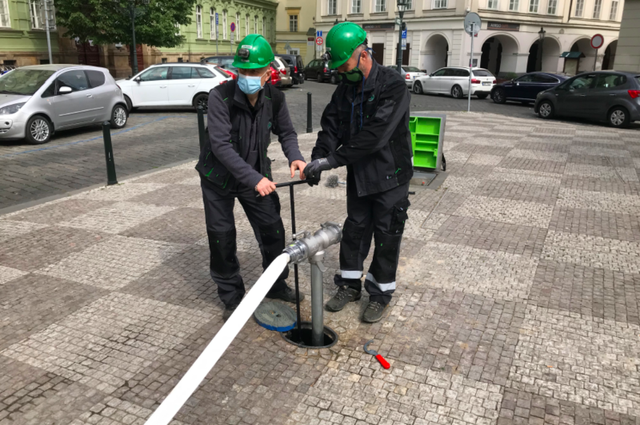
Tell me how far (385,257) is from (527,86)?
1941 cm

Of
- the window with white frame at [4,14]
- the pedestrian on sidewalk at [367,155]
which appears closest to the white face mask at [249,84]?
the pedestrian on sidewalk at [367,155]

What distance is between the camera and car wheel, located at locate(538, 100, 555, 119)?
16641 millimetres

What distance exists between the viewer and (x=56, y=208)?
6.79 metres

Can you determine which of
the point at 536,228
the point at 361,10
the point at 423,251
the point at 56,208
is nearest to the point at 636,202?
the point at 536,228

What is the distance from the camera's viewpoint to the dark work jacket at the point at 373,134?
355 cm

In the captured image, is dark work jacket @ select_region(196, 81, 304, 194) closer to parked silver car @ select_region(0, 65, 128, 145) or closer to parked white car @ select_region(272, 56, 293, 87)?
parked silver car @ select_region(0, 65, 128, 145)

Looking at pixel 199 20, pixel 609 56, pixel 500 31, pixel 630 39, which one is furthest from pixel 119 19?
pixel 609 56

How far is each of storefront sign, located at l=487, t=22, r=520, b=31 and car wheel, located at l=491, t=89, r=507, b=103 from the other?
19.1 m

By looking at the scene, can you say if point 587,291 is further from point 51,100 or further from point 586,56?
point 586,56

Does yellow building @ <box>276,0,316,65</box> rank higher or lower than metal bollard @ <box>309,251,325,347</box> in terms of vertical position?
higher

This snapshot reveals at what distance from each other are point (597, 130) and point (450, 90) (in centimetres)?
1156

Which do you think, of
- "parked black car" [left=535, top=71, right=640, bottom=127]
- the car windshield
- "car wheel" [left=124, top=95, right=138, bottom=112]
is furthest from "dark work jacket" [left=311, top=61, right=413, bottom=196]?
"car wheel" [left=124, top=95, right=138, bottom=112]

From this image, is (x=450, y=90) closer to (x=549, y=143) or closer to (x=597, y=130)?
(x=597, y=130)

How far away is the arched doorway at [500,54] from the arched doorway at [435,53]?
2.95 metres
